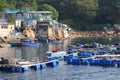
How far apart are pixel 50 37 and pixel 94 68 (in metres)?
49.9

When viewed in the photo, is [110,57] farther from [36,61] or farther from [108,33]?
[108,33]

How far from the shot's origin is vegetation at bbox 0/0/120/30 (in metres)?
134

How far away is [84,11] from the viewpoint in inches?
5290

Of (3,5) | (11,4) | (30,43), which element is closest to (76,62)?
(30,43)

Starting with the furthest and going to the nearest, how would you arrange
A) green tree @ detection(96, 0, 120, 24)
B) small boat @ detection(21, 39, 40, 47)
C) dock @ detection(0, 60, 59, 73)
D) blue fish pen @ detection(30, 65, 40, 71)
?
green tree @ detection(96, 0, 120, 24)
small boat @ detection(21, 39, 40, 47)
blue fish pen @ detection(30, 65, 40, 71)
dock @ detection(0, 60, 59, 73)

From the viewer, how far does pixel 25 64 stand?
6788 centimetres

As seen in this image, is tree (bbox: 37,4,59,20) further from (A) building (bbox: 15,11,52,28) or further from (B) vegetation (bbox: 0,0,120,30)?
(A) building (bbox: 15,11,52,28)

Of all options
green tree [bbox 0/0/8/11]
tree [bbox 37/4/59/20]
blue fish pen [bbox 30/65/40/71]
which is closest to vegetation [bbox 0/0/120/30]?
tree [bbox 37/4/59/20]

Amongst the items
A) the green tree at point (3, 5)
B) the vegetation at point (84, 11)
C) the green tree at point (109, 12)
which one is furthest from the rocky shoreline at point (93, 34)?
the green tree at point (3, 5)

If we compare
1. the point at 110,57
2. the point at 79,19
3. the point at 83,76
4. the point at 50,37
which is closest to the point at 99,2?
the point at 79,19

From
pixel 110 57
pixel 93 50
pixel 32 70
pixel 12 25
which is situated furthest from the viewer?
pixel 12 25

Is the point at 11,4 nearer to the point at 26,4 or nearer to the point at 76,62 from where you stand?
the point at 26,4

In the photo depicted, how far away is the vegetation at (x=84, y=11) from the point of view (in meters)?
134

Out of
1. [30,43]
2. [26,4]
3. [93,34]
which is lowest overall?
[30,43]
